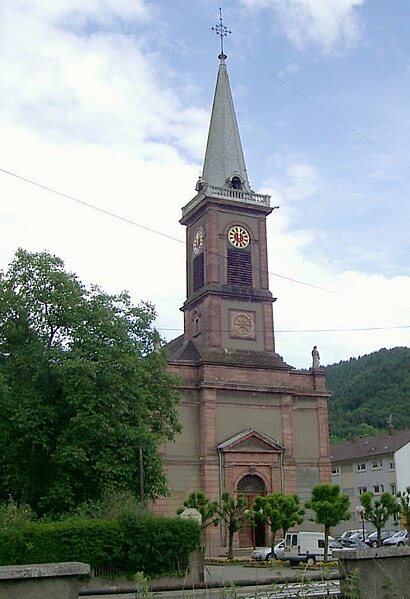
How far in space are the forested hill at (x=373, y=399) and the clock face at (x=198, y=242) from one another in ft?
193

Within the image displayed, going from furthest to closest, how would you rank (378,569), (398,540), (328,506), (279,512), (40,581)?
(398,540) → (279,512) → (328,506) → (378,569) → (40,581)

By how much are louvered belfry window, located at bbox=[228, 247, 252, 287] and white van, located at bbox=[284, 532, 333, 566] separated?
20.9 metres

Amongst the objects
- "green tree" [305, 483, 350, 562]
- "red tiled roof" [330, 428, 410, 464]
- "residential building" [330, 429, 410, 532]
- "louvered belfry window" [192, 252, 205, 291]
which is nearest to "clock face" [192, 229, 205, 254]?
"louvered belfry window" [192, 252, 205, 291]

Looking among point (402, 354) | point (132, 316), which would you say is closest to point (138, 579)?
point (132, 316)

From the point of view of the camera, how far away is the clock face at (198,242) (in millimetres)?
54900

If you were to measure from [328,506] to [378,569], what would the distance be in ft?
82.1

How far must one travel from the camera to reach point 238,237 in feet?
179

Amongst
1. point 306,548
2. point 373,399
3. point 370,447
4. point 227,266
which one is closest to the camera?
point 306,548

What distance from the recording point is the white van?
117 ft

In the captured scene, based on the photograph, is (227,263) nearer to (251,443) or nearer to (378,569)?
(251,443)

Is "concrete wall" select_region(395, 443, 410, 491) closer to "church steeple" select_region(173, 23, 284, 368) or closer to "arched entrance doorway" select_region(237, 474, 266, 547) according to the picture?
"church steeple" select_region(173, 23, 284, 368)

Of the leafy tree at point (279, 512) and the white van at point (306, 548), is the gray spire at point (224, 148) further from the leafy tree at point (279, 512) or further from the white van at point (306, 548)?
the white van at point (306, 548)

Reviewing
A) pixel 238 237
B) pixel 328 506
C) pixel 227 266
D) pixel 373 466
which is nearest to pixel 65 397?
pixel 328 506

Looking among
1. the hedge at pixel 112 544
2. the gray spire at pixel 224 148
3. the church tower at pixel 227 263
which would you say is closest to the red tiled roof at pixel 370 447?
the church tower at pixel 227 263
